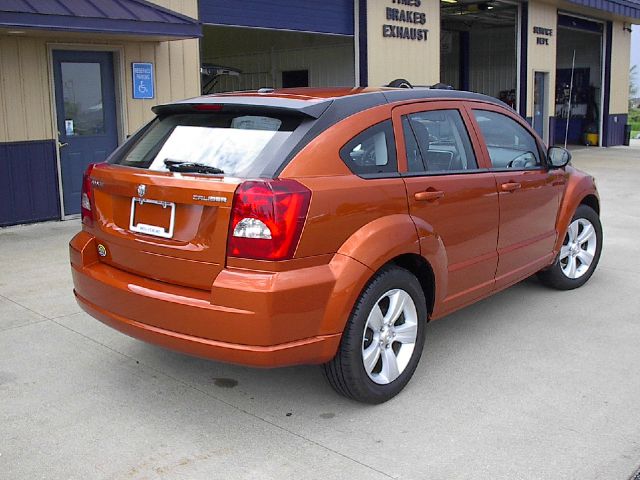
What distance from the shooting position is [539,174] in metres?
Result: 5.20

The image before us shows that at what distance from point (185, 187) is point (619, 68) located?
23.0 m

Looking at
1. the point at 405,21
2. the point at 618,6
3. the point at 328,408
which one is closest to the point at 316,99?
the point at 328,408

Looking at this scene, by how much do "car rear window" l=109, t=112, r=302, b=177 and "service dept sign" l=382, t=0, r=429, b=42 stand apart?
1057 cm

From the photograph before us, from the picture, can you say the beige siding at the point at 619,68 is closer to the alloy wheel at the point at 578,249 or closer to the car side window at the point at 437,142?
the alloy wheel at the point at 578,249

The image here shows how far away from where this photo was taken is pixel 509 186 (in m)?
4.77

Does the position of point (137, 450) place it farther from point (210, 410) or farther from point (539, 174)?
point (539, 174)

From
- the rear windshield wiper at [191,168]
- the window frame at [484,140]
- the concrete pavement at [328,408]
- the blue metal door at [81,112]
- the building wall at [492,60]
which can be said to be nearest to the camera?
the concrete pavement at [328,408]

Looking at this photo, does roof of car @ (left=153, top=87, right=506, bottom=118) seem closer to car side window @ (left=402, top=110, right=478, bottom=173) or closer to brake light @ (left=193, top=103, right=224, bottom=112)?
brake light @ (left=193, top=103, right=224, bottom=112)

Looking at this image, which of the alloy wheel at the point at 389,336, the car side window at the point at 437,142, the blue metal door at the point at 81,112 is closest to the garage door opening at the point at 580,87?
the blue metal door at the point at 81,112

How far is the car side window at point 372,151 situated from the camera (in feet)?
12.2

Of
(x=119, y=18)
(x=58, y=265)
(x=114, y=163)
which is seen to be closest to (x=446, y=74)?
(x=119, y=18)

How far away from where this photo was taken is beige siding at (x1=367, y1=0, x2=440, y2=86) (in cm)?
1363

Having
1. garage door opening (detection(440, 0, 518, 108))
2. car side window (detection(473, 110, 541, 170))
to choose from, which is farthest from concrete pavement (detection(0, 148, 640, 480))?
garage door opening (detection(440, 0, 518, 108))

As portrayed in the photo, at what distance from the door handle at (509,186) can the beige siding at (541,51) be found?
47.8 ft
